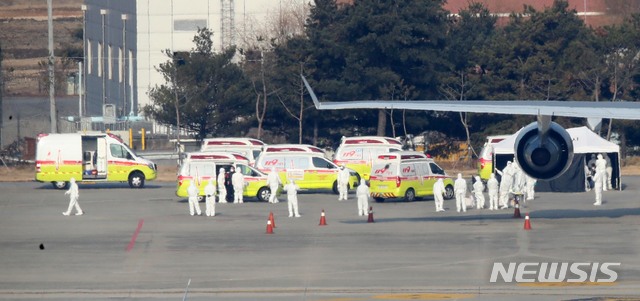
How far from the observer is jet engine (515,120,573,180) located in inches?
1097

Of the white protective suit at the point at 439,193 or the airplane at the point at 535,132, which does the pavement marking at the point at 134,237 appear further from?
the white protective suit at the point at 439,193

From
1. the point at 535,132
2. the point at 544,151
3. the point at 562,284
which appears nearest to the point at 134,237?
the point at 535,132

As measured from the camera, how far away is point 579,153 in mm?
47688

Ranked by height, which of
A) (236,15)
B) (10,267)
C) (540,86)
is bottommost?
(10,267)

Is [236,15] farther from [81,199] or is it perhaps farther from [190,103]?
[81,199]

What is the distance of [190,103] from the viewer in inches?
2709

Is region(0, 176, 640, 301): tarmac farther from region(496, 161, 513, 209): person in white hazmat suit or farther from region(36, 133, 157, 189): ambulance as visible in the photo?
region(36, 133, 157, 189): ambulance

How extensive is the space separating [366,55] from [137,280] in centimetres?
4500

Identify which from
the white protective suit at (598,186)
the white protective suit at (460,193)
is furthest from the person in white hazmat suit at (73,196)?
the white protective suit at (598,186)

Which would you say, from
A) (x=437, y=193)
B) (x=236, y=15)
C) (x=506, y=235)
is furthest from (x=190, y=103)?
(x=506, y=235)

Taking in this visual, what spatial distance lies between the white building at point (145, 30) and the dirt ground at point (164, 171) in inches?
776

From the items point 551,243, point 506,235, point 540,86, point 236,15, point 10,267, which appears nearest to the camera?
point 10,267

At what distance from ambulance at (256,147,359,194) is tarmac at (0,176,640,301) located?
16.1 feet

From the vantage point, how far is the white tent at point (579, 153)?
4728cm
